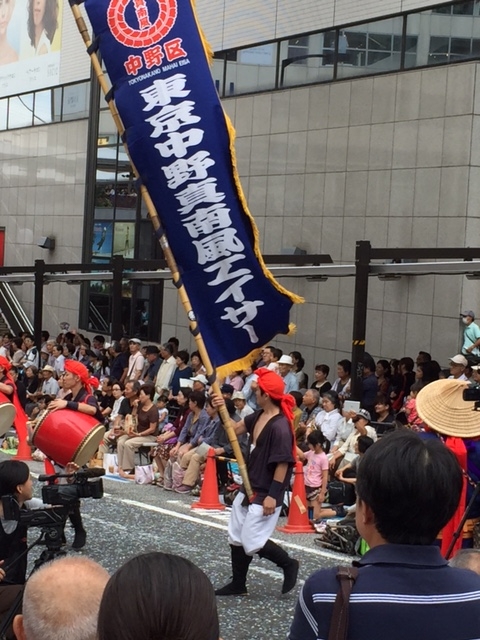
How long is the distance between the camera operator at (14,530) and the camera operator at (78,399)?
2.51m

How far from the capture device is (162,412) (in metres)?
16.4

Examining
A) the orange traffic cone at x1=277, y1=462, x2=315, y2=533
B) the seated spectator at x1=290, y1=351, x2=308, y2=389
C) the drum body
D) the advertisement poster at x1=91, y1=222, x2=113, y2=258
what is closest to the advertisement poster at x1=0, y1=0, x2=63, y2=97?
the advertisement poster at x1=91, y1=222, x2=113, y2=258

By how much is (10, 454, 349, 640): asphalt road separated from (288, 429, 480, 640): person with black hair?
4.71 meters

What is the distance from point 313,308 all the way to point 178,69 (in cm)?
1215

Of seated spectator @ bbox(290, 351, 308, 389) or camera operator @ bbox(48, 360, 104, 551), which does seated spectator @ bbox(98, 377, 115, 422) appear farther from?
camera operator @ bbox(48, 360, 104, 551)

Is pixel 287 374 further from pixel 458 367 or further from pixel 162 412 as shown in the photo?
pixel 458 367

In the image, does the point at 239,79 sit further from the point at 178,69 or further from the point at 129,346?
the point at 178,69

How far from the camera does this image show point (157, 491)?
14.0 m

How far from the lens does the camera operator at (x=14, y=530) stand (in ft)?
21.9

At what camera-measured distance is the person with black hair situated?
2.81 m

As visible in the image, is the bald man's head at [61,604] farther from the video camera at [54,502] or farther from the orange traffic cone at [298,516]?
the orange traffic cone at [298,516]

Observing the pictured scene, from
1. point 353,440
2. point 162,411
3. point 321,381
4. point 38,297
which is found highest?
point 38,297

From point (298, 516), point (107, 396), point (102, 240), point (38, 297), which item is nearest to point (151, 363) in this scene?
point (107, 396)

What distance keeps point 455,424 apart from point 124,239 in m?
21.7
